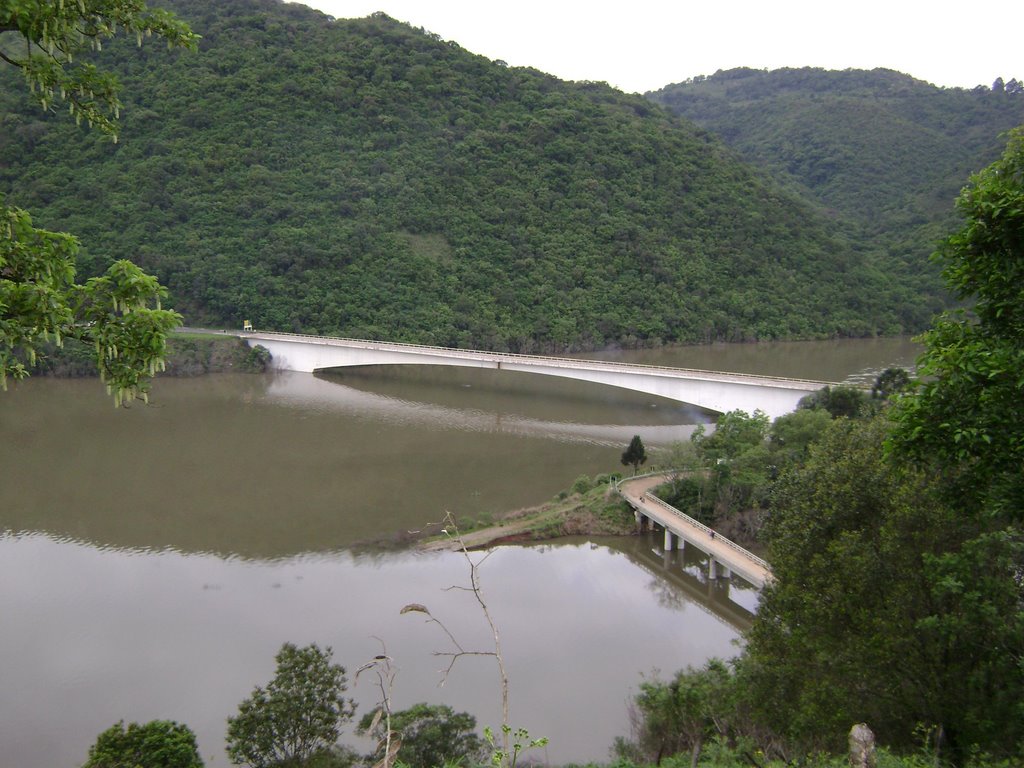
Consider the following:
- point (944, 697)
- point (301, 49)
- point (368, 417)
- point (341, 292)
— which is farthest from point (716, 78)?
point (944, 697)

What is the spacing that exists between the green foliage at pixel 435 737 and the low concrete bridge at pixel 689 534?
255 inches

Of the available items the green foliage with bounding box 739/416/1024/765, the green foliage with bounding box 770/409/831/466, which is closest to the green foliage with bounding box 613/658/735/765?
the green foliage with bounding box 739/416/1024/765

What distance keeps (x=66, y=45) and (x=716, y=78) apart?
456ft

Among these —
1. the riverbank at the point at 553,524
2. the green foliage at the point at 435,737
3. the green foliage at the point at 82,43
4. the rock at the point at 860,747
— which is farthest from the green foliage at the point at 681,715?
the green foliage at the point at 82,43

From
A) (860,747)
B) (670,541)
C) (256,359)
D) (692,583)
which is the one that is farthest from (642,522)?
(256,359)

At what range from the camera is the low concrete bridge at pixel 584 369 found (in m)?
25.8

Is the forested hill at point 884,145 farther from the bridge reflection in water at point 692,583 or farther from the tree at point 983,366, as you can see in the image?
the tree at point 983,366

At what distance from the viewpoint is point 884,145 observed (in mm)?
76188

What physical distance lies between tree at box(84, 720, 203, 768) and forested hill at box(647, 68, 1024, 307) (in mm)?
59018

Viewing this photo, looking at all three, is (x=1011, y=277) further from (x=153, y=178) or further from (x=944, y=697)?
(x=153, y=178)

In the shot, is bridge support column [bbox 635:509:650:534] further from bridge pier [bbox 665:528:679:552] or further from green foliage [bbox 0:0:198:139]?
green foliage [bbox 0:0:198:139]

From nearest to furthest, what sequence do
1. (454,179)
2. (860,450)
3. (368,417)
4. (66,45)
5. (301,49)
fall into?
(66,45) < (860,450) < (368,417) < (454,179) < (301,49)

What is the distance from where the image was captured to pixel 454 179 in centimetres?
4703

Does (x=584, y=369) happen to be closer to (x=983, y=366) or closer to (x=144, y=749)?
(x=144, y=749)
